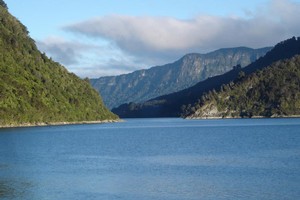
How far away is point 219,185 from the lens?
6725cm

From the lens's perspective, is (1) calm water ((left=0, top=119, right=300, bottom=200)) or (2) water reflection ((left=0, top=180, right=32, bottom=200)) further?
(1) calm water ((left=0, top=119, right=300, bottom=200))

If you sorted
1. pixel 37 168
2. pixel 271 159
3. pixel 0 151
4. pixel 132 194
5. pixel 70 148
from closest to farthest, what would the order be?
pixel 132 194 → pixel 37 168 → pixel 271 159 → pixel 0 151 → pixel 70 148

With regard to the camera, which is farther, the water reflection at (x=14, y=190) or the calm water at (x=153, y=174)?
the calm water at (x=153, y=174)

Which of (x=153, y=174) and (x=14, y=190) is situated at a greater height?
(x=153, y=174)

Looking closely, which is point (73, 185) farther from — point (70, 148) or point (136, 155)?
point (70, 148)

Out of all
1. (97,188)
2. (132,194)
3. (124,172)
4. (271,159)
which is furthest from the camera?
(271,159)

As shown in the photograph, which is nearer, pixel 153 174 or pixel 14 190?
pixel 14 190

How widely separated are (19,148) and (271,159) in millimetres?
60549

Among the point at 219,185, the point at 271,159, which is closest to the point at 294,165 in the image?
the point at 271,159

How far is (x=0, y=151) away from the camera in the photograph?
12081cm

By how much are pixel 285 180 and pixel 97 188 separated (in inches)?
917

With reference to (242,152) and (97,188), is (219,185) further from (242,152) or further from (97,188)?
(242,152)

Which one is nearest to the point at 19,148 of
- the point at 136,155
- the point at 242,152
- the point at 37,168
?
the point at 136,155

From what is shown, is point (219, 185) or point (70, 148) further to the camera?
point (70, 148)
